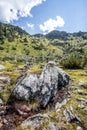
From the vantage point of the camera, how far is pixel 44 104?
36406 millimetres

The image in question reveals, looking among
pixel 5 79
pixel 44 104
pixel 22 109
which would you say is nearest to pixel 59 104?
pixel 44 104

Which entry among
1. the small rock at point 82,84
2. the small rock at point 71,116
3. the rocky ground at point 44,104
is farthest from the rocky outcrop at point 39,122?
the small rock at point 82,84

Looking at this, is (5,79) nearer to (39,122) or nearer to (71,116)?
(39,122)

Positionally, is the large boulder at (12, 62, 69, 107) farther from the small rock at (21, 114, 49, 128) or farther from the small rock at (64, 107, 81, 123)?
the small rock at (64, 107, 81, 123)

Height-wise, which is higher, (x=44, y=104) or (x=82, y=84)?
(x=82, y=84)

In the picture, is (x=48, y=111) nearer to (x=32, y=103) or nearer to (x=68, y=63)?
(x=32, y=103)

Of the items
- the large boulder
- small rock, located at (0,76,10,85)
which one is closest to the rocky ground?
A: the large boulder

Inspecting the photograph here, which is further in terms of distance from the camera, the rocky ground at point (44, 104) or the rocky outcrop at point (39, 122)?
the rocky ground at point (44, 104)

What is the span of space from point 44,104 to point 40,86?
3463mm

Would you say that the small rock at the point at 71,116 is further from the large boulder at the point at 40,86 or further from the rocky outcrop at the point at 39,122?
the large boulder at the point at 40,86

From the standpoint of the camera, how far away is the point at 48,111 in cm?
3459

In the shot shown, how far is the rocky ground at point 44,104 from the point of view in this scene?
1249 inches

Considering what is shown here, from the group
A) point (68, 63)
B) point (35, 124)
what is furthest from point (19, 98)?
point (68, 63)

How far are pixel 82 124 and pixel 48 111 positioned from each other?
17.4ft
